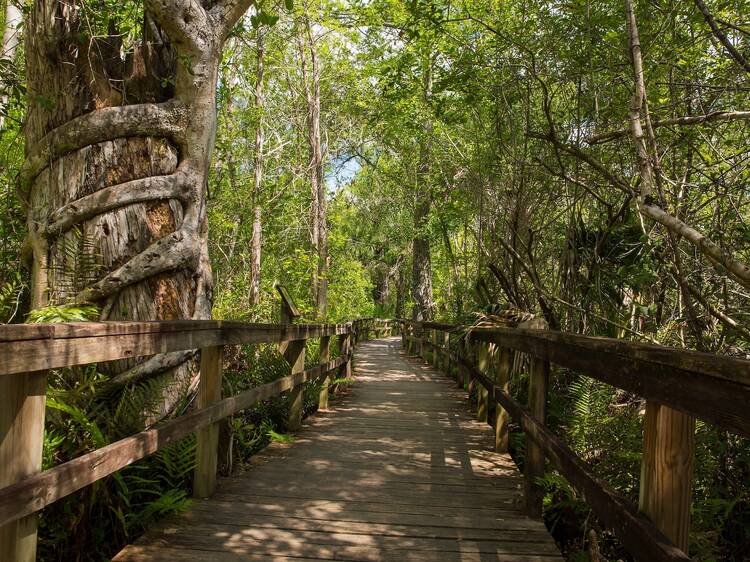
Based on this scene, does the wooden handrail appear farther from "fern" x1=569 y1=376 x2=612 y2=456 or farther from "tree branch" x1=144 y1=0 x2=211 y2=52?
"tree branch" x1=144 y1=0 x2=211 y2=52

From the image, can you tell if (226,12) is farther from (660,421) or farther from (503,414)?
(660,421)

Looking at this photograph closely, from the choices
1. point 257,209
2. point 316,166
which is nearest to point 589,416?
point 257,209

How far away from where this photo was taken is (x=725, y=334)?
14.5 ft

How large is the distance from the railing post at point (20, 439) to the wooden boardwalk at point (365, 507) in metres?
0.86

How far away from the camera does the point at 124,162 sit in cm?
416

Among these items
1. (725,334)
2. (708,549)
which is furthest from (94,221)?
(725,334)

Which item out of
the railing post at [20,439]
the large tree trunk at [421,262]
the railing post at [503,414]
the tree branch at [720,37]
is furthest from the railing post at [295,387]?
the large tree trunk at [421,262]

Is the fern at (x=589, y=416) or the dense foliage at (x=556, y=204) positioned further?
the fern at (x=589, y=416)

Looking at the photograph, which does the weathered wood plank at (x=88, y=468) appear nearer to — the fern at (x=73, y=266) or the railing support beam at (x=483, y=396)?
the fern at (x=73, y=266)

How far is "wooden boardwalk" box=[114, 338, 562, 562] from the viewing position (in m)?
2.94

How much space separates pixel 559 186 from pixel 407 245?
22.8 metres

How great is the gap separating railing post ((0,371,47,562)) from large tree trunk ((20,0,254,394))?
1.94 metres

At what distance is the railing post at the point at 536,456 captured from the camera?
11.5ft

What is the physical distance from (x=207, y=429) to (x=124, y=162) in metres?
2.10
